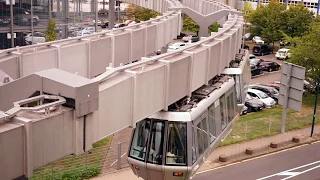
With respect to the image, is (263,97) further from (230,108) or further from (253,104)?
(230,108)

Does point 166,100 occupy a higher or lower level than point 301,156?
higher

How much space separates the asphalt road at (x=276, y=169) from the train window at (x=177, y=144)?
8872 millimetres

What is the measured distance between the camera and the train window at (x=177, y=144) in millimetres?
11422

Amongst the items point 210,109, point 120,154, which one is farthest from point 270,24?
point 210,109

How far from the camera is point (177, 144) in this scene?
37.7 ft

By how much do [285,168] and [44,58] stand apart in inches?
536

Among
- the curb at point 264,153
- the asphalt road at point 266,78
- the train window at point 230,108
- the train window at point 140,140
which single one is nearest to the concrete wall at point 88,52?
the train window at point 140,140

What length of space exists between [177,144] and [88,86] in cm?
466

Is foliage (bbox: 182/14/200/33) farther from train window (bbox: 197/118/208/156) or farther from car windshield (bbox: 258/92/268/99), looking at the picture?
train window (bbox: 197/118/208/156)

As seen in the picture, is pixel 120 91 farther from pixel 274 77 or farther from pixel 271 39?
pixel 271 39

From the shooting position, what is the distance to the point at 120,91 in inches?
358

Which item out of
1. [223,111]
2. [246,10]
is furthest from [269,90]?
[246,10]

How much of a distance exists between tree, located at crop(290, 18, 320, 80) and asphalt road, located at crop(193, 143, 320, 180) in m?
9.82

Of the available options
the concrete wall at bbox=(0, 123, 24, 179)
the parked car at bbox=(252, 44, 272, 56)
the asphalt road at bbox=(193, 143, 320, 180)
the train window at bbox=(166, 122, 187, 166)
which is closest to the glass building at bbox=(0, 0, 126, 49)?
the asphalt road at bbox=(193, 143, 320, 180)
